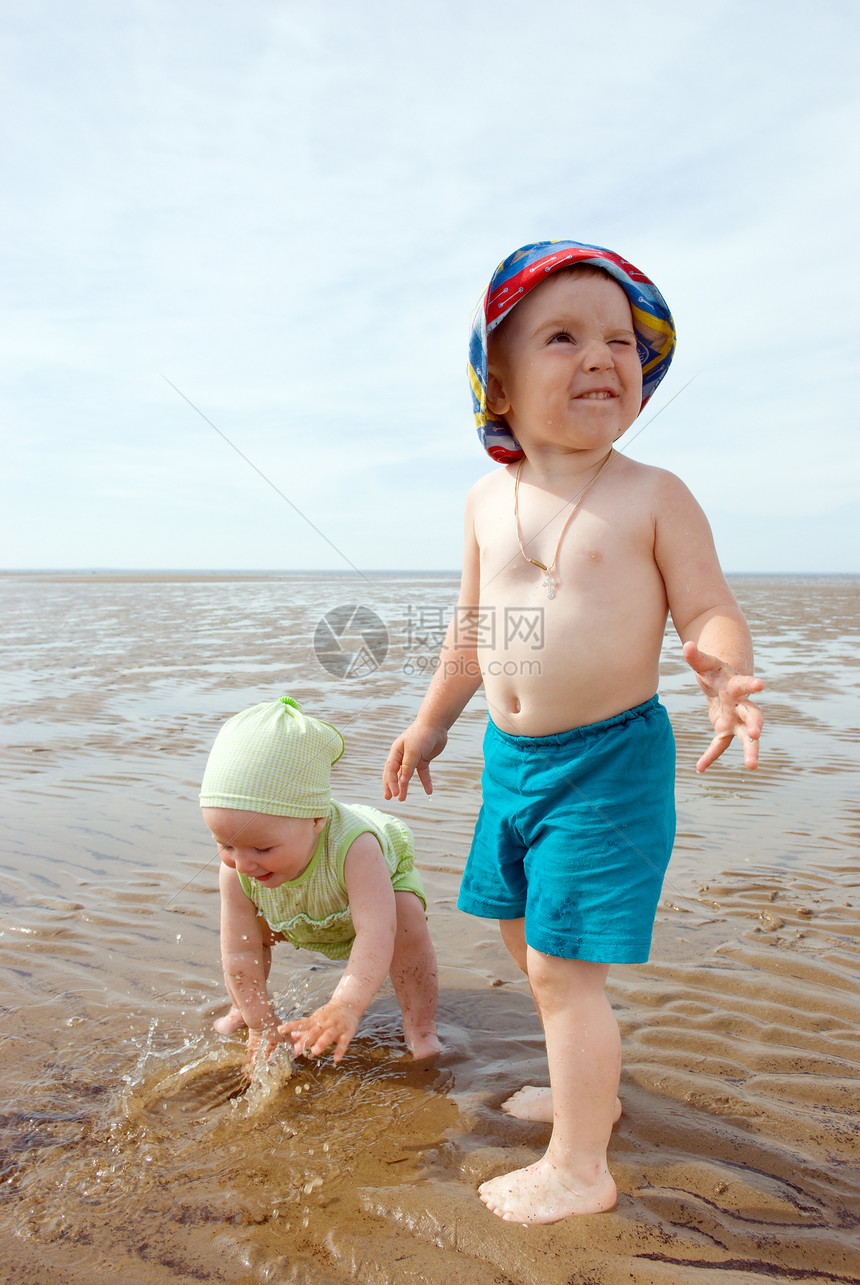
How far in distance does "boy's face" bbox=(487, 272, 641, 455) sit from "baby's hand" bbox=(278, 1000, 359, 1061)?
1467 millimetres

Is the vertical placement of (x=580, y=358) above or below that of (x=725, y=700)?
above

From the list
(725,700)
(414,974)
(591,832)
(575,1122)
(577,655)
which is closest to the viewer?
(725,700)

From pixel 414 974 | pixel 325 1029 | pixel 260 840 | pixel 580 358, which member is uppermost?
pixel 580 358

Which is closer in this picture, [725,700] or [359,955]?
[725,700]

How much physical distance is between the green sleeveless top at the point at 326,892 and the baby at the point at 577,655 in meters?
0.34

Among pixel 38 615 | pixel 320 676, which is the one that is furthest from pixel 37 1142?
pixel 38 615

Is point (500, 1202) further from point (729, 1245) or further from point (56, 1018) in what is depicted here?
point (56, 1018)

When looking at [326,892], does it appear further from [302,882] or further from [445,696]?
[445,696]

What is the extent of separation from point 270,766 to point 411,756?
0.46 metres

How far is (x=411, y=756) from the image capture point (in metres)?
2.38

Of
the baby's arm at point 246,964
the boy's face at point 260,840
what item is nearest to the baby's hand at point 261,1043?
the baby's arm at point 246,964

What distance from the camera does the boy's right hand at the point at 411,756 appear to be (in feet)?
7.80

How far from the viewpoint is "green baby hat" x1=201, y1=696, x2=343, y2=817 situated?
6.72 feet

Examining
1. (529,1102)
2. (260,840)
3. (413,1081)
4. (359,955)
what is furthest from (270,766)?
(529,1102)
